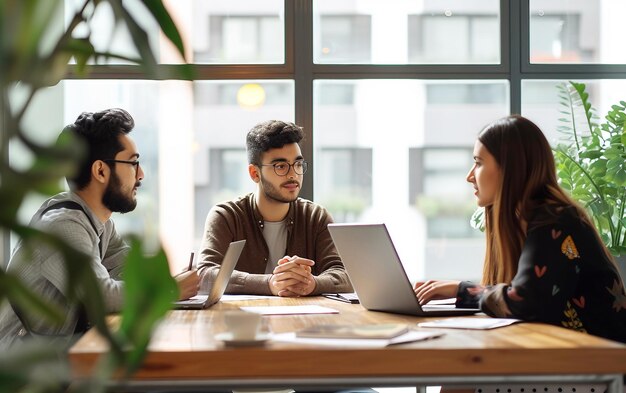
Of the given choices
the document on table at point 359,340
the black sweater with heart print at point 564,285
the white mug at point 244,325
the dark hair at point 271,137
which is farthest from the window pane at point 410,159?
the white mug at point 244,325

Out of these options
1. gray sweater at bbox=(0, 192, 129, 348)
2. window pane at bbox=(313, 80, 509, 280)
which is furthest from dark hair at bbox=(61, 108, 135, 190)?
window pane at bbox=(313, 80, 509, 280)

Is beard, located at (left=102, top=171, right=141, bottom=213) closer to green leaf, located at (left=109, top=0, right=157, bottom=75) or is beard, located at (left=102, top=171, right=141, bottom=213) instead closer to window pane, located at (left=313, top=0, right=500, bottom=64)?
window pane, located at (left=313, top=0, right=500, bottom=64)

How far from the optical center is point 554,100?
4.82 m

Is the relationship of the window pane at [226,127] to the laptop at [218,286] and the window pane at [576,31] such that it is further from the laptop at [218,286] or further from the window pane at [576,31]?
the laptop at [218,286]

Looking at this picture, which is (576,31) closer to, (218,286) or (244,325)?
(218,286)

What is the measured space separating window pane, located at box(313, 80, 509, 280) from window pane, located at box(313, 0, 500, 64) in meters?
0.13

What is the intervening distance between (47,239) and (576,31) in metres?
4.76

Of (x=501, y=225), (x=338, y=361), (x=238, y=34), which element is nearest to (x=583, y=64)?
(x=238, y=34)

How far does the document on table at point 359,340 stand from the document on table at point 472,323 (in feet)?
0.55

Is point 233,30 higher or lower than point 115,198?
higher

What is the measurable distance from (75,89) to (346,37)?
1.44m

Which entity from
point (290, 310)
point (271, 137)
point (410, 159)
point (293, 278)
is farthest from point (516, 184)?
Result: point (410, 159)

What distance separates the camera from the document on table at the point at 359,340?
1.68m

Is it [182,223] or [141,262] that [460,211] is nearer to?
[182,223]
